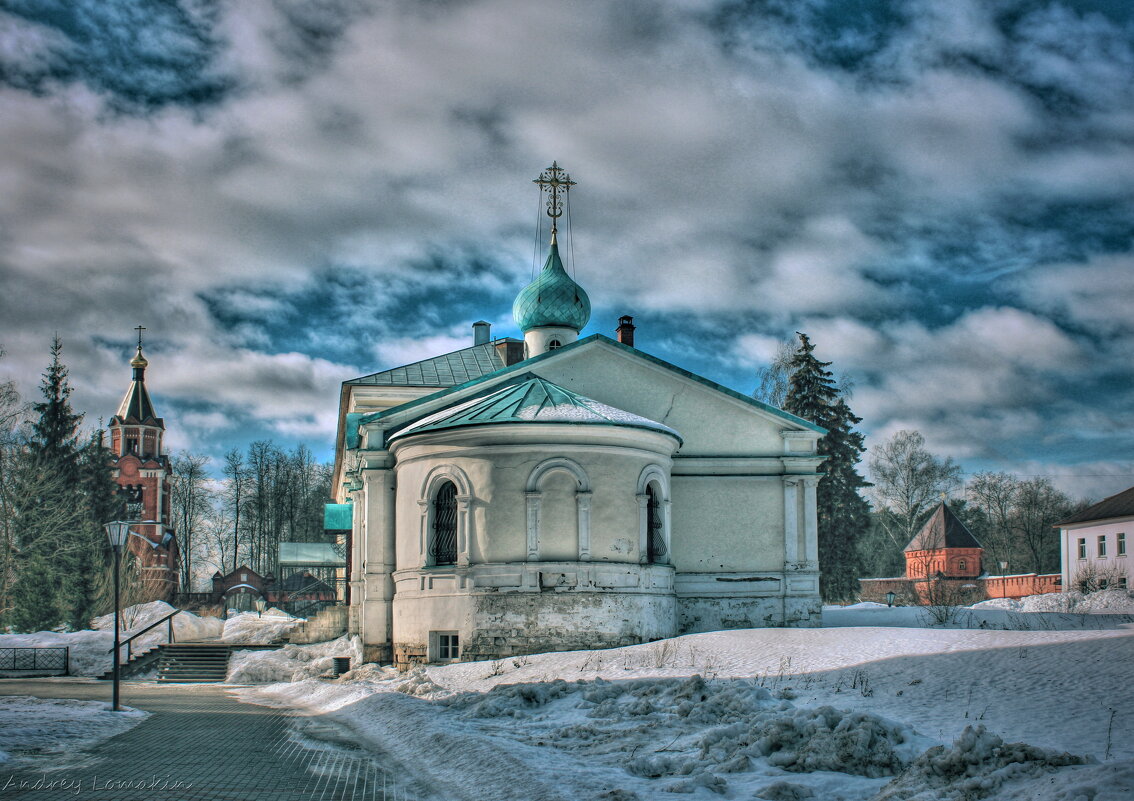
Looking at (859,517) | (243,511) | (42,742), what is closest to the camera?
(42,742)

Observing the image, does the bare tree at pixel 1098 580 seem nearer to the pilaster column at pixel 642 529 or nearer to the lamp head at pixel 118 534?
the pilaster column at pixel 642 529

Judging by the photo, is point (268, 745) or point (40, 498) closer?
point (268, 745)

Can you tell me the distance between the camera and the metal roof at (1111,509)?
167 ft

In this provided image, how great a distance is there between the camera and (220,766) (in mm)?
10117

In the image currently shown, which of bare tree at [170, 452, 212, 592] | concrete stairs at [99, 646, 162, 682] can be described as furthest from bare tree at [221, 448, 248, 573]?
concrete stairs at [99, 646, 162, 682]

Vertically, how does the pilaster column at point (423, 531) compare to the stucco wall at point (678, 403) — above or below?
below

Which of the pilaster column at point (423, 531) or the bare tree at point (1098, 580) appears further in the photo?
the bare tree at point (1098, 580)

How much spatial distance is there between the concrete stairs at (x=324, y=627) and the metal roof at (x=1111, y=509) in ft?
131

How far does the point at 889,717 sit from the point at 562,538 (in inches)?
414

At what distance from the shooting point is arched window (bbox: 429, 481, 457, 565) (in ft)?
67.8

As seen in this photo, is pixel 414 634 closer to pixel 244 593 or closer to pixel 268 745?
pixel 268 745

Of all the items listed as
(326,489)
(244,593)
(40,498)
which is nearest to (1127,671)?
(40,498)

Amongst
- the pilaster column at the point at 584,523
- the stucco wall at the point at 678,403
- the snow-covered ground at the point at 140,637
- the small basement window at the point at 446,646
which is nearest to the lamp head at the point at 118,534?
the small basement window at the point at 446,646

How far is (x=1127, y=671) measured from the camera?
1039 cm
